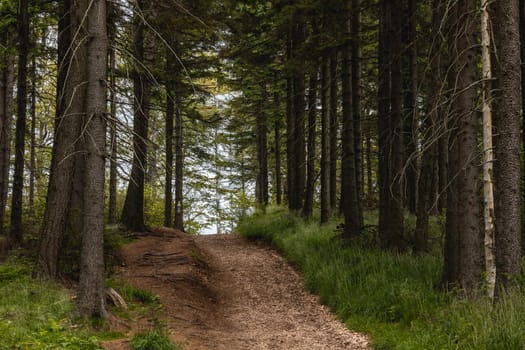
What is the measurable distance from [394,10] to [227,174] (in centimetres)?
2542

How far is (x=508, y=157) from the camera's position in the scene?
6.60m

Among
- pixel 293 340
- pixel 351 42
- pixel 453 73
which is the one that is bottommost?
pixel 293 340

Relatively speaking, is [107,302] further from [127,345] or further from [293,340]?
[293,340]

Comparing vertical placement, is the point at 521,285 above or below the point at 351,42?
below

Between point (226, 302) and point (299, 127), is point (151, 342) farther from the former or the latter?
point (299, 127)

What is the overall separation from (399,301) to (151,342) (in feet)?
13.9

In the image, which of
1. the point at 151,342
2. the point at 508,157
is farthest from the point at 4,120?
the point at 508,157

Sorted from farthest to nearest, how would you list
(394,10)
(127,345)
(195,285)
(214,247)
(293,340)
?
1. (214,247)
2. (394,10)
3. (195,285)
4. (293,340)
5. (127,345)

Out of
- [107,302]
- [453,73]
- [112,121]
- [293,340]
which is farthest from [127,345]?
[453,73]

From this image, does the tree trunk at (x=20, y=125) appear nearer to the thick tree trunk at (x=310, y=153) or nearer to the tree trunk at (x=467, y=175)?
the thick tree trunk at (x=310, y=153)

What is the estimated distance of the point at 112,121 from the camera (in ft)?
23.7

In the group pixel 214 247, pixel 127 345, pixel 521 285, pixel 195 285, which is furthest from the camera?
pixel 214 247

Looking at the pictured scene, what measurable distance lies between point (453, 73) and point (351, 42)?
430 centimetres

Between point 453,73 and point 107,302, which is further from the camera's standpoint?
point 453,73
